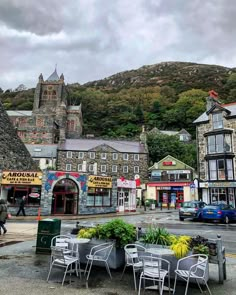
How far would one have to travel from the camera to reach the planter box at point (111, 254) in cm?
642

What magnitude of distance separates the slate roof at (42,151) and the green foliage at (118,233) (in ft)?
164

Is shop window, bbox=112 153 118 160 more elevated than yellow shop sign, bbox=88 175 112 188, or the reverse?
shop window, bbox=112 153 118 160

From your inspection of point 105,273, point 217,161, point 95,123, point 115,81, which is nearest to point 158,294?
point 105,273

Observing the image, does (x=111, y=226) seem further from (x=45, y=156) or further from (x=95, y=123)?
(x=95, y=123)

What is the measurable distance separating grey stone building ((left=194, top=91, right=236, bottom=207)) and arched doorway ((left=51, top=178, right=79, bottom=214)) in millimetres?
14236

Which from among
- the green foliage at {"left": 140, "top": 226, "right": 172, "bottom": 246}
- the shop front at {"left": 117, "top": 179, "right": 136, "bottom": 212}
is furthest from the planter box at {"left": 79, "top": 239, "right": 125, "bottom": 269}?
the shop front at {"left": 117, "top": 179, "right": 136, "bottom": 212}

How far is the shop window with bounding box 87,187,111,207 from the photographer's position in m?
28.6

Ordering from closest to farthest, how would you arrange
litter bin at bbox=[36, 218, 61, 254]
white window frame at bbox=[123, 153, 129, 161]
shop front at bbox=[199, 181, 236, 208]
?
litter bin at bbox=[36, 218, 61, 254]
shop front at bbox=[199, 181, 236, 208]
white window frame at bbox=[123, 153, 129, 161]

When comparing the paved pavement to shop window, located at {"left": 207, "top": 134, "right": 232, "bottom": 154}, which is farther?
shop window, located at {"left": 207, "top": 134, "right": 232, "bottom": 154}

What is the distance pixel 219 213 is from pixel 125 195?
15974 mm

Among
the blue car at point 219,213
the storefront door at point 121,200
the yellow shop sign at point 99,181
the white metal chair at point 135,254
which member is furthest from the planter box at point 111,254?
the storefront door at point 121,200

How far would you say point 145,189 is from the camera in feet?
165

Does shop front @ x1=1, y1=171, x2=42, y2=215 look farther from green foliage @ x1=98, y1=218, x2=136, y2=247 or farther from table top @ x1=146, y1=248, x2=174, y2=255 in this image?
table top @ x1=146, y1=248, x2=174, y2=255

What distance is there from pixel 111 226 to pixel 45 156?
5110cm
